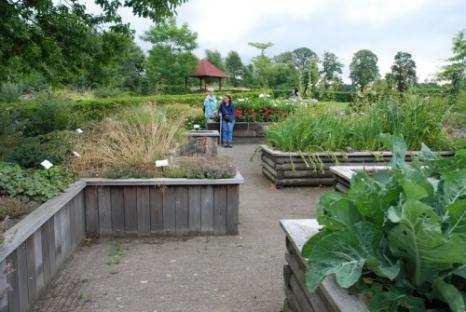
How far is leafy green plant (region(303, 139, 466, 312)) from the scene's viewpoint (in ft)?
5.78

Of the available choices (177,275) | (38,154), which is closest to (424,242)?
(177,275)

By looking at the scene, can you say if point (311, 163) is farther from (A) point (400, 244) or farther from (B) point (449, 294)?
(B) point (449, 294)

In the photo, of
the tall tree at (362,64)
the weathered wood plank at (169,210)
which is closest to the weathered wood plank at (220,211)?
the weathered wood plank at (169,210)

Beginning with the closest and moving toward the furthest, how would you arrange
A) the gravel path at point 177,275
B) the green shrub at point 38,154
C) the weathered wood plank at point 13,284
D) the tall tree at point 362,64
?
the weathered wood plank at point 13,284
the gravel path at point 177,275
the green shrub at point 38,154
the tall tree at point 362,64

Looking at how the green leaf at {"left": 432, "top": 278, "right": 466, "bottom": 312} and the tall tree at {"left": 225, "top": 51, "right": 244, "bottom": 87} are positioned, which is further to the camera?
the tall tree at {"left": 225, "top": 51, "right": 244, "bottom": 87}

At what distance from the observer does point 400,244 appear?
1.91 m

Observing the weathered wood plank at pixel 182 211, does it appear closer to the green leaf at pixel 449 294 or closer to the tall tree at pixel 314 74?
the green leaf at pixel 449 294

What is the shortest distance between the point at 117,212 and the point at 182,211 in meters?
0.72

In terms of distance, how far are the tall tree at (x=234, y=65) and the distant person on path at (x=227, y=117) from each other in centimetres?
4741

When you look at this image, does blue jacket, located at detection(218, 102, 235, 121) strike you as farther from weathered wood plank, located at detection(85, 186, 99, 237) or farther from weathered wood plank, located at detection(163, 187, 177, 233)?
weathered wood plank, located at detection(85, 186, 99, 237)

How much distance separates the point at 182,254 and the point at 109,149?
193cm

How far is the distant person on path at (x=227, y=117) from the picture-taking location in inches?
488

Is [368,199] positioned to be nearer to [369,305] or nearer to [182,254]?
[369,305]

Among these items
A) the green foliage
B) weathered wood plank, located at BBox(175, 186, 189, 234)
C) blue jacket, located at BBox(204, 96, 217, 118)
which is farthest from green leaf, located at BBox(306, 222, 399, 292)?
blue jacket, located at BBox(204, 96, 217, 118)
